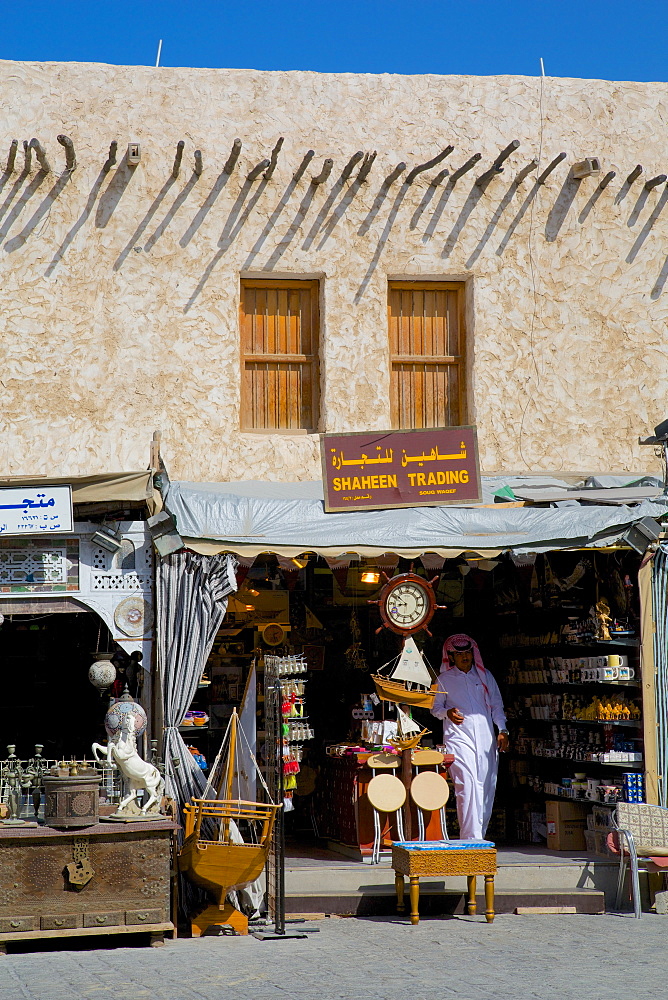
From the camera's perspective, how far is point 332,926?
9.09 meters

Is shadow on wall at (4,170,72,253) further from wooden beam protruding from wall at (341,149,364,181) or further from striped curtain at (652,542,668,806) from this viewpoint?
striped curtain at (652,542,668,806)

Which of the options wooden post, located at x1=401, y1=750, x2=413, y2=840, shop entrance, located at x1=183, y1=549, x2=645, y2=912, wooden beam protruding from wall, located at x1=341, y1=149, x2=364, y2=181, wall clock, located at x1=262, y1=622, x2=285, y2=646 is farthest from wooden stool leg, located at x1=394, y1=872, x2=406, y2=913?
wooden beam protruding from wall, located at x1=341, y1=149, x2=364, y2=181

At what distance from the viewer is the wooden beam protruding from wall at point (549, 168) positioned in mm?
12086

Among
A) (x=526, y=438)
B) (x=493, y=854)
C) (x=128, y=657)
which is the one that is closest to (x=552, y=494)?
(x=526, y=438)

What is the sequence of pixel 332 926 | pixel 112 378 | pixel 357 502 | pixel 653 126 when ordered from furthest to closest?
pixel 653 126 → pixel 112 378 → pixel 357 502 → pixel 332 926

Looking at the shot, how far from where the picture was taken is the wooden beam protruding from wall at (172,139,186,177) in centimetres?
1151

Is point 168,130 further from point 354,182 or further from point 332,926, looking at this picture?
point 332,926

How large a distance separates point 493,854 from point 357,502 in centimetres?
313

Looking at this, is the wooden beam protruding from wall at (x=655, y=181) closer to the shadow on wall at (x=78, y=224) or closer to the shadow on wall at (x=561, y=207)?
the shadow on wall at (x=561, y=207)

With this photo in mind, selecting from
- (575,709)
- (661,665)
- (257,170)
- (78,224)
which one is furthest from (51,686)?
(661,665)

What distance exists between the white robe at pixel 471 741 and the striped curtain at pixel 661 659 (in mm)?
1469

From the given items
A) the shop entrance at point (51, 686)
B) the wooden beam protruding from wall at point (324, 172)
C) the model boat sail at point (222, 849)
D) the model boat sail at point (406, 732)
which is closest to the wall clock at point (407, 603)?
the model boat sail at point (406, 732)

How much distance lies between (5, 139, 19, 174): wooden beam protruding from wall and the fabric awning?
4.02m

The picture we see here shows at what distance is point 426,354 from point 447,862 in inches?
214
